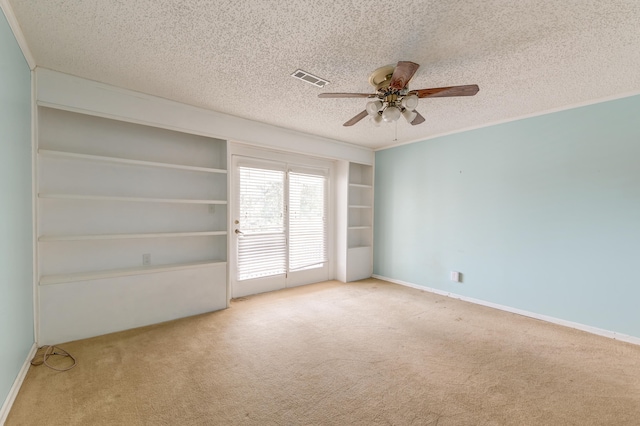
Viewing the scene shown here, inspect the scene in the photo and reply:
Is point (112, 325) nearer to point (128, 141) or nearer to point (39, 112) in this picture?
point (128, 141)

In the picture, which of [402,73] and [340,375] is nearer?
[402,73]

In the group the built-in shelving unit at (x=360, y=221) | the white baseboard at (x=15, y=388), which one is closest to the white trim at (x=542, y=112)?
the built-in shelving unit at (x=360, y=221)

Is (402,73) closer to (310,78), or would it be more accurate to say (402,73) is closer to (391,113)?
(391,113)

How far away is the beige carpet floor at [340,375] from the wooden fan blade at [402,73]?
2.28 meters

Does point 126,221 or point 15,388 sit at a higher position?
point 126,221

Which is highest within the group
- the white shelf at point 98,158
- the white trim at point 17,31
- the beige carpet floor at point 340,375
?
the white trim at point 17,31

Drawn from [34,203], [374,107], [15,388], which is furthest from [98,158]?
[374,107]

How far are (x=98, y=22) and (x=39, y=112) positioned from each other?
1.46m

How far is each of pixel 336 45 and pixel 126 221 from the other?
285cm

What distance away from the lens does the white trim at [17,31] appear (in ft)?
5.41

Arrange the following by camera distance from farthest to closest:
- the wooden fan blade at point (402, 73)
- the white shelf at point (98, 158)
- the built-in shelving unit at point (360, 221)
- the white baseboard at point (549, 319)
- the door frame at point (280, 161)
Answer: the built-in shelving unit at point (360, 221) < the door frame at point (280, 161) < the white baseboard at point (549, 319) < the white shelf at point (98, 158) < the wooden fan blade at point (402, 73)

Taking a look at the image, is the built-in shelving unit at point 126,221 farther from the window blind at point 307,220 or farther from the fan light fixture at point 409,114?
the fan light fixture at point 409,114

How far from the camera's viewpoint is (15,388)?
5.93 feet

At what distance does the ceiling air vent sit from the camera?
7.80 ft
